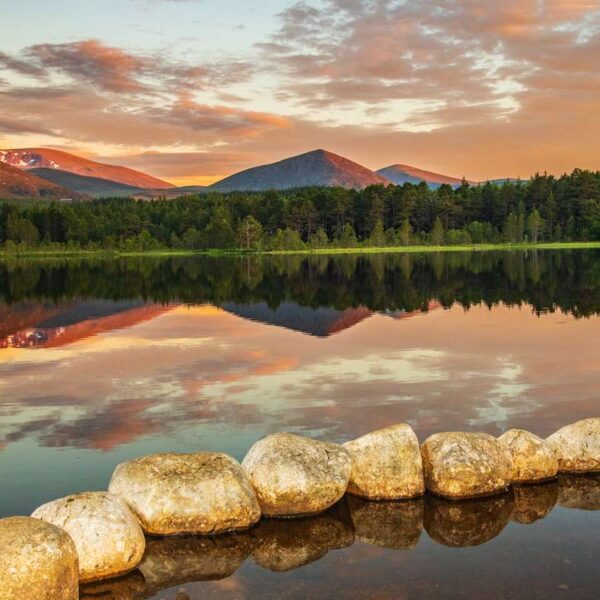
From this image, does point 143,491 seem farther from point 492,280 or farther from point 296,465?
point 492,280

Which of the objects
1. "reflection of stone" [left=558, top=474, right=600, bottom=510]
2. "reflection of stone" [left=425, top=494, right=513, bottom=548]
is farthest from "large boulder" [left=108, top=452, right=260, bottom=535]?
"reflection of stone" [left=558, top=474, right=600, bottom=510]

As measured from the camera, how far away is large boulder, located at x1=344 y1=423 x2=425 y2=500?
14359 mm

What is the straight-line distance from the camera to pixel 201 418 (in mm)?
19359

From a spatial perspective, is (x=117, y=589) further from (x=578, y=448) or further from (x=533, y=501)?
(x=578, y=448)

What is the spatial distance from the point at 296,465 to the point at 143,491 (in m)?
2.88

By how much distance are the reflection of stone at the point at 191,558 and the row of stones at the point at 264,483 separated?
23 centimetres

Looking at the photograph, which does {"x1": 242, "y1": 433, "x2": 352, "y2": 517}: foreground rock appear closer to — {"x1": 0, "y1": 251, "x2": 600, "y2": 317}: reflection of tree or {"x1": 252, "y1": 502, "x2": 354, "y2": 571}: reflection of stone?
{"x1": 252, "y1": 502, "x2": 354, "y2": 571}: reflection of stone

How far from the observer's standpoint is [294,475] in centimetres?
1350

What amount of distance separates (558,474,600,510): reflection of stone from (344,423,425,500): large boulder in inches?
113

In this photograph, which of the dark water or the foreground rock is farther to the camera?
the foreground rock

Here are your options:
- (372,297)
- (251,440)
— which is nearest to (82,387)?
(251,440)

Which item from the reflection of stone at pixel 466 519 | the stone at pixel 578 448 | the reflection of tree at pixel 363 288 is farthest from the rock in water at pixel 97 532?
the reflection of tree at pixel 363 288

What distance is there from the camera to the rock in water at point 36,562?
31.7 feet

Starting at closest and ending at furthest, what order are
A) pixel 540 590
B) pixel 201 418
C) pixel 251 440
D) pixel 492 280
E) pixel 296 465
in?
pixel 540 590, pixel 296 465, pixel 251 440, pixel 201 418, pixel 492 280
